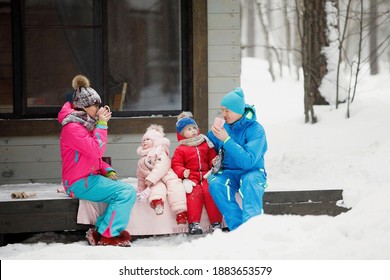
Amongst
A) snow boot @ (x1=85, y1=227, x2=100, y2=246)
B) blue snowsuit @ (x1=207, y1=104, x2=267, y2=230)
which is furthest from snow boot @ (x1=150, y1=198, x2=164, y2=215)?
snow boot @ (x1=85, y1=227, x2=100, y2=246)

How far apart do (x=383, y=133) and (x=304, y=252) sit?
5.50 m

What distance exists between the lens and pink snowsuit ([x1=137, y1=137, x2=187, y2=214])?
6539 millimetres

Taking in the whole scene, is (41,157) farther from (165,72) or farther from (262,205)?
(262,205)

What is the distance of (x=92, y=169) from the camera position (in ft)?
21.1

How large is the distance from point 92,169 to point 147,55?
249cm

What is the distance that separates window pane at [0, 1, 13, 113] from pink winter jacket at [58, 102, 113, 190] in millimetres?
1942

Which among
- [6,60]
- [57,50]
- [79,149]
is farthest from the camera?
[57,50]

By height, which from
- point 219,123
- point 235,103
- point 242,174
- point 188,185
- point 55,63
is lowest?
point 188,185

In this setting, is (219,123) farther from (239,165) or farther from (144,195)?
(144,195)

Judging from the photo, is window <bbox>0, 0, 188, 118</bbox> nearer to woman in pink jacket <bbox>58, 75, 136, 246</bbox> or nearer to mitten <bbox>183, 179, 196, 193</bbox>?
woman in pink jacket <bbox>58, 75, 136, 246</bbox>

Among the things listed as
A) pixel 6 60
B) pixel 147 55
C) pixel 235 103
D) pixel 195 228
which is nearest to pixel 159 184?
pixel 195 228

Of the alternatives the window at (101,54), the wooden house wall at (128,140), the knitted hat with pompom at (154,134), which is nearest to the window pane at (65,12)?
the window at (101,54)

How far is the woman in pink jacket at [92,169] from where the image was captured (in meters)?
6.33

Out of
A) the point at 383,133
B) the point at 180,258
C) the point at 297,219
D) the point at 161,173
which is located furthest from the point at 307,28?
the point at 180,258
